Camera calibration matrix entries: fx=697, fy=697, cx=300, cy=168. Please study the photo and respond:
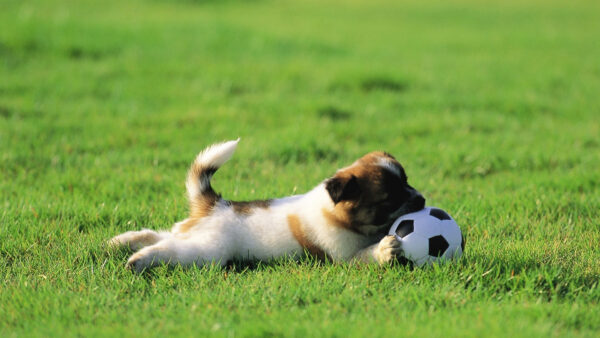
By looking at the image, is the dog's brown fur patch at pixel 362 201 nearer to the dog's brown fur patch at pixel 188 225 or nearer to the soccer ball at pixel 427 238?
the soccer ball at pixel 427 238

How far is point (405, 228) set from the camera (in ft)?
13.7

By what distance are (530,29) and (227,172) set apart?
43.8 feet

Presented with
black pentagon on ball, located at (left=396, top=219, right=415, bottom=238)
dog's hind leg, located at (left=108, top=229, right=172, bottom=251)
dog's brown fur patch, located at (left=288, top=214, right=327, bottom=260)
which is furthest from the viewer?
dog's hind leg, located at (left=108, top=229, right=172, bottom=251)

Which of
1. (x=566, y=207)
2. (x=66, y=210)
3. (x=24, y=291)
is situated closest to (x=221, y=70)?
(x=66, y=210)

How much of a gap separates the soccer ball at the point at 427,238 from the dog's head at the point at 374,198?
11 cm

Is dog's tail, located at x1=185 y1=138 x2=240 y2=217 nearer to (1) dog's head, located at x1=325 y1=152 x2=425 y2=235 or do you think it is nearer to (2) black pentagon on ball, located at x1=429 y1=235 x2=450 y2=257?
(1) dog's head, located at x1=325 y1=152 x2=425 y2=235

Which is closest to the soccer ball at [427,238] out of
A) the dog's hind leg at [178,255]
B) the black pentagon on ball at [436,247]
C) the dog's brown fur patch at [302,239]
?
the black pentagon on ball at [436,247]

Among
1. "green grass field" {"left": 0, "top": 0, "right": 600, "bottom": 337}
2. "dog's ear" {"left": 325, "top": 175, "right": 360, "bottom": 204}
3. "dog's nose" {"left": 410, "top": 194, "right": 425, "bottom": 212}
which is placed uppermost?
"dog's ear" {"left": 325, "top": 175, "right": 360, "bottom": 204}

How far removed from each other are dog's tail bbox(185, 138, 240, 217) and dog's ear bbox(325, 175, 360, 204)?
73cm

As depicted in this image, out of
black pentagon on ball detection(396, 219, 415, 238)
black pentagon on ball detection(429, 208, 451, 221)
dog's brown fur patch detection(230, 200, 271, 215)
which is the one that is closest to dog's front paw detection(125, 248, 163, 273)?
dog's brown fur patch detection(230, 200, 271, 215)

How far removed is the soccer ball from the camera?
4113 mm

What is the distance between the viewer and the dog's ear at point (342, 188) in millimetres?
4156

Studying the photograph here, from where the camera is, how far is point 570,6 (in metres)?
24.0

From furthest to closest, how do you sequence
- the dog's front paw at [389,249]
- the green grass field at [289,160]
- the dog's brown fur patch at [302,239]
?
the dog's brown fur patch at [302,239] < the dog's front paw at [389,249] < the green grass field at [289,160]
